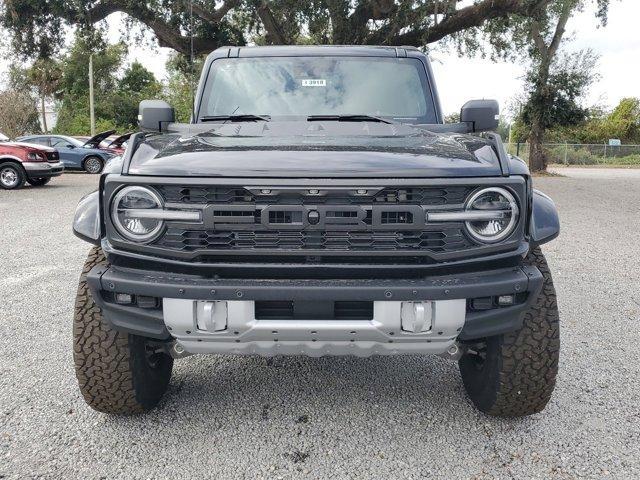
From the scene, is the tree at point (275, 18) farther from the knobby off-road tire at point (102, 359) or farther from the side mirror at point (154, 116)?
the knobby off-road tire at point (102, 359)

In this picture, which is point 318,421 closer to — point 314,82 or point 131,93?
point 314,82

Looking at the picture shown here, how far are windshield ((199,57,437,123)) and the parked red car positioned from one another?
12.0 meters

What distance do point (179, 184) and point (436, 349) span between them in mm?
1225

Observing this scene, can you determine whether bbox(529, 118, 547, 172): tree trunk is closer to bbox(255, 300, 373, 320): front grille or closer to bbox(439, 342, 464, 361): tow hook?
bbox(439, 342, 464, 361): tow hook

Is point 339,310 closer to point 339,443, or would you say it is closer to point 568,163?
point 339,443

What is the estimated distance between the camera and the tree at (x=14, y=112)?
3553cm

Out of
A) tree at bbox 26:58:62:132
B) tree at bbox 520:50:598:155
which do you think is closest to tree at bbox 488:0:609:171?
tree at bbox 520:50:598:155

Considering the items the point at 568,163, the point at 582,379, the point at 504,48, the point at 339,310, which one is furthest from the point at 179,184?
the point at 568,163

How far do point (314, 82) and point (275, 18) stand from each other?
12756 mm

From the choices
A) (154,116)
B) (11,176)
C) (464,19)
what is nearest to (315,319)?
(154,116)

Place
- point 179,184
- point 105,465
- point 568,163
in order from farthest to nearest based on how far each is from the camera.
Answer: point 568,163, point 105,465, point 179,184

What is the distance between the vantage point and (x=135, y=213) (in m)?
2.34

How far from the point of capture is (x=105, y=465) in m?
2.48

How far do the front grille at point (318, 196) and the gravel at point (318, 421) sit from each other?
3.63 ft
